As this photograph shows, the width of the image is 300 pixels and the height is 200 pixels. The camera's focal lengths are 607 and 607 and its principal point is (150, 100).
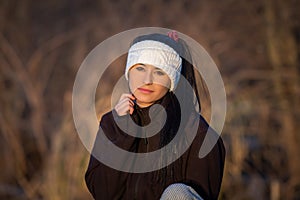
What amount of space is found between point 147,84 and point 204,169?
0.44 metres

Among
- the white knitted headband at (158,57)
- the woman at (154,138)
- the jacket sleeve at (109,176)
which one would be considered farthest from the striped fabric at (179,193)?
the white knitted headband at (158,57)

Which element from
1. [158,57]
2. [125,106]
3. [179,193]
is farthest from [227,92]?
[179,193]

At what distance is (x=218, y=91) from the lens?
3660 millimetres

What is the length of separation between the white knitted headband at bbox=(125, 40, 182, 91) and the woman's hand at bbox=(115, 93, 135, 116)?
178mm

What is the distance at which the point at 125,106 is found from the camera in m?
2.60

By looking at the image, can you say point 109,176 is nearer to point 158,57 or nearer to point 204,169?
point 204,169

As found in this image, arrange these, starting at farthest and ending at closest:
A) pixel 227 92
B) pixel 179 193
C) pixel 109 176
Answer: pixel 227 92, pixel 109 176, pixel 179 193

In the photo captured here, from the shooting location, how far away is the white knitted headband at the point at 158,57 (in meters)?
2.68

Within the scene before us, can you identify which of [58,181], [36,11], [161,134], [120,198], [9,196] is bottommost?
[9,196]

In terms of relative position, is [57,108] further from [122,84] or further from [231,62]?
[122,84]

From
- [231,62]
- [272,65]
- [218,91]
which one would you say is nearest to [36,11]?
[231,62]

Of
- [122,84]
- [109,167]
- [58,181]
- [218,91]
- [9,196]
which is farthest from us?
[9,196]

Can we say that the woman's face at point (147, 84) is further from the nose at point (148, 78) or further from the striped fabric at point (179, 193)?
the striped fabric at point (179, 193)

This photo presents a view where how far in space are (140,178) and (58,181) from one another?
2.84 m
